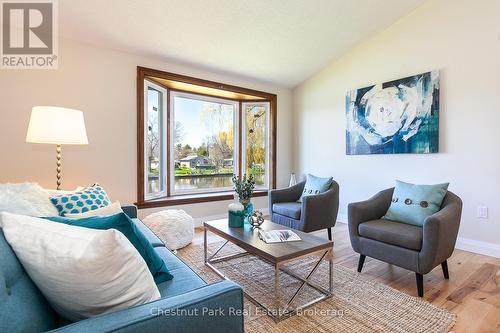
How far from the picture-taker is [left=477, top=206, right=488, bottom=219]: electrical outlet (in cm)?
285

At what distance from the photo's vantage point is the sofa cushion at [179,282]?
119 centimetres

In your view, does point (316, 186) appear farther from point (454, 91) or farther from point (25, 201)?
point (25, 201)

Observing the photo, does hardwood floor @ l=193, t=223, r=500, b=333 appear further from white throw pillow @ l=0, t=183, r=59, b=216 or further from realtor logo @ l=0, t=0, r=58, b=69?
realtor logo @ l=0, t=0, r=58, b=69

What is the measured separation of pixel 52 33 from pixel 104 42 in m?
0.48

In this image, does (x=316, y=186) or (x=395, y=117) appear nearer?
(x=316, y=186)

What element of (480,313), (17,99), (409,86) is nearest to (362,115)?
(409,86)

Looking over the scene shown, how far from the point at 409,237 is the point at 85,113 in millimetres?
3474

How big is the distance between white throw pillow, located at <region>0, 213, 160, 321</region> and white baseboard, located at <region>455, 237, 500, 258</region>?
349 cm

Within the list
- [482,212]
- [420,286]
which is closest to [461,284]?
[420,286]

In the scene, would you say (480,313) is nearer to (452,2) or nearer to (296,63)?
(452,2)

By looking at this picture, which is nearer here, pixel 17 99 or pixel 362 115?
pixel 17 99

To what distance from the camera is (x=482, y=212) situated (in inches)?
113

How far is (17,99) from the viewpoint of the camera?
2.69 metres

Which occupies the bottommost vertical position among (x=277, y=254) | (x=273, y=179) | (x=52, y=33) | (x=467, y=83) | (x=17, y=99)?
(x=277, y=254)
